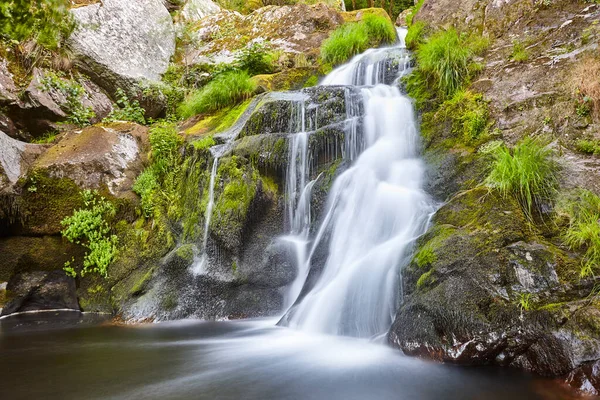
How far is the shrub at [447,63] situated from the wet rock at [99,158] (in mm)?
5508

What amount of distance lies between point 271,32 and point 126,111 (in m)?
5.00

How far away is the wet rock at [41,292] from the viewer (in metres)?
5.81

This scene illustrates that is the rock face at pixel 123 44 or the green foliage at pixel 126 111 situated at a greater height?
the rock face at pixel 123 44

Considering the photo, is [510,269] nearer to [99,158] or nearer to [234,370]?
[234,370]

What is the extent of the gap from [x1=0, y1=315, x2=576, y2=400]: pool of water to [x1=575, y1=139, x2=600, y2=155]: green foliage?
8.46 ft

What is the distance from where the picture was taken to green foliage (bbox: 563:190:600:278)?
3.01 meters

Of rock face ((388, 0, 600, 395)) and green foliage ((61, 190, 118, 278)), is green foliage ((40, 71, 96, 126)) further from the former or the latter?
rock face ((388, 0, 600, 395))

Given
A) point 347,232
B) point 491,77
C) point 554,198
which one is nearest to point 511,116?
point 491,77

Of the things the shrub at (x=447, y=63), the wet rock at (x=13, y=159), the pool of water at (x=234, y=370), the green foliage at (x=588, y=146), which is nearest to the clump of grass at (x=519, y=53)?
the shrub at (x=447, y=63)

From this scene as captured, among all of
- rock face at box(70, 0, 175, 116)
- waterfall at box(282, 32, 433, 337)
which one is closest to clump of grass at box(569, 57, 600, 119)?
waterfall at box(282, 32, 433, 337)

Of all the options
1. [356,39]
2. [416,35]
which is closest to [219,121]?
[356,39]

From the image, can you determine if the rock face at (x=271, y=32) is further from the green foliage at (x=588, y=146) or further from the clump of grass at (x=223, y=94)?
the green foliage at (x=588, y=146)

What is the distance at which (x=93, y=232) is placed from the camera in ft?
20.1

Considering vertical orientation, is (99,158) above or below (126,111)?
below
